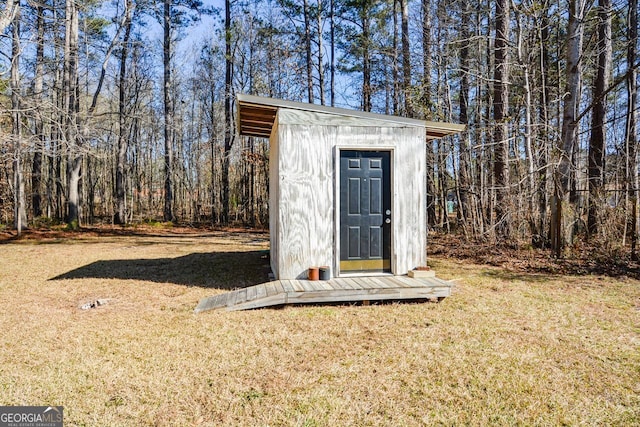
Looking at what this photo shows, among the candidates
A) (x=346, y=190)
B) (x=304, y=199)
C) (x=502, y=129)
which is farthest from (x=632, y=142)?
(x=304, y=199)

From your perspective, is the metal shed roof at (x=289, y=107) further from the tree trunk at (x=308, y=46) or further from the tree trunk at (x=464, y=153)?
the tree trunk at (x=308, y=46)

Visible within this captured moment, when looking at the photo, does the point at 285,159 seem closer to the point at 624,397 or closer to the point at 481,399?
the point at 481,399

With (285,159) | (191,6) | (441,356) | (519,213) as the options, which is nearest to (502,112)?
(519,213)

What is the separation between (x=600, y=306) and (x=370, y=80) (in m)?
12.8

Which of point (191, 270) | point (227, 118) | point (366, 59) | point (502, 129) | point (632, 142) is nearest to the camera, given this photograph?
point (191, 270)

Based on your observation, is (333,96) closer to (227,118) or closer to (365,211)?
(227,118)

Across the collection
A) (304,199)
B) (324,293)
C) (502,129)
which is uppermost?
(502,129)

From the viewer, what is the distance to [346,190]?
5422 mm

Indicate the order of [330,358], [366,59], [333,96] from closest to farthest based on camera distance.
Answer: [330,358] < [366,59] < [333,96]

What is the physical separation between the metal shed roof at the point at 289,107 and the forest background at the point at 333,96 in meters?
2.19

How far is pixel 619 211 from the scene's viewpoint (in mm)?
7234

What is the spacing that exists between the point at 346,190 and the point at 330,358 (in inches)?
109

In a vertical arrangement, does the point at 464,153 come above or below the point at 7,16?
below

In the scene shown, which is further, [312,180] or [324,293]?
[312,180]
